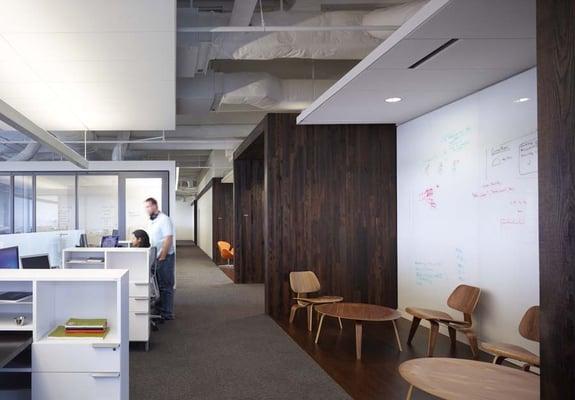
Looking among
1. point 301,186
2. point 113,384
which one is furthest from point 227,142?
point 113,384

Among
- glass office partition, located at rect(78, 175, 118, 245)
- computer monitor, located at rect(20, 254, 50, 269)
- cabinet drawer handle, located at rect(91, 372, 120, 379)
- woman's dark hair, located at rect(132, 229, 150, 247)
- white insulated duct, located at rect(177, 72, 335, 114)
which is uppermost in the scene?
white insulated duct, located at rect(177, 72, 335, 114)

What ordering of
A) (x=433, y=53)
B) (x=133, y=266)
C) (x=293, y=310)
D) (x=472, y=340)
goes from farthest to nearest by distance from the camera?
(x=293, y=310) < (x=133, y=266) < (x=472, y=340) < (x=433, y=53)

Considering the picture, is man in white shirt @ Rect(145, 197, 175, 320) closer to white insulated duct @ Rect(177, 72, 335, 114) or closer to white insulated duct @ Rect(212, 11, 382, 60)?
white insulated duct @ Rect(177, 72, 335, 114)

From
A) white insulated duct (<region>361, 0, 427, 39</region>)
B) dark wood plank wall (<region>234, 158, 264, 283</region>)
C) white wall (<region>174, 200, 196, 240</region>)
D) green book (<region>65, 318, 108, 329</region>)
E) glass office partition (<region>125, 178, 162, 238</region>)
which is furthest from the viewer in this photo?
white wall (<region>174, 200, 196, 240</region>)

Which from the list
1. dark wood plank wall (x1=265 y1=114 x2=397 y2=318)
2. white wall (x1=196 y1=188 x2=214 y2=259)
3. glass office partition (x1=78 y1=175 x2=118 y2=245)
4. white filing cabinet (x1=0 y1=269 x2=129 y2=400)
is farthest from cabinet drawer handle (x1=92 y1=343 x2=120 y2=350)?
white wall (x1=196 y1=188 x2=214 y2=259)

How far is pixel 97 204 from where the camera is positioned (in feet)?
30.9

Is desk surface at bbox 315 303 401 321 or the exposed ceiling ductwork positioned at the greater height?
the exposed ceiling ductwork

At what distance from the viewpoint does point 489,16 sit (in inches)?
116

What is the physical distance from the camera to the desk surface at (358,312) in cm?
459

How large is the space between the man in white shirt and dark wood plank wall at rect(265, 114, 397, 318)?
1.33 metres

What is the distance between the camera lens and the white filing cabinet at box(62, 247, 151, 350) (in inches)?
189

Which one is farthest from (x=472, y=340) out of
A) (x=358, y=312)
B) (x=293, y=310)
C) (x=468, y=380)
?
(x=293, y=310)

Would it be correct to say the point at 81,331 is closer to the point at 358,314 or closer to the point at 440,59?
the point at 358,314

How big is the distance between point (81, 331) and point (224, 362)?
2038mm
